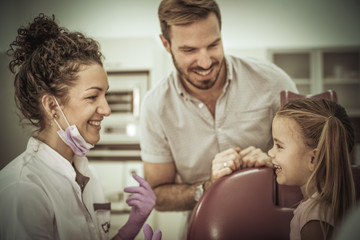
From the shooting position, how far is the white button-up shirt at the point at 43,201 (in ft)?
2.14

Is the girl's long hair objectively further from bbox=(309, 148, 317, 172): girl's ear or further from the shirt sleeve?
the shirt sleeve

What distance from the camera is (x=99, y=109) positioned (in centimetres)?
82

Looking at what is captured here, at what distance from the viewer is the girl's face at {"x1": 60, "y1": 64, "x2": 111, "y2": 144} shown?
796mm

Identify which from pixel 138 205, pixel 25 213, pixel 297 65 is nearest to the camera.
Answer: pixel 25 213

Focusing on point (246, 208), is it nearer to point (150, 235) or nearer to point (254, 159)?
point (254, 159)

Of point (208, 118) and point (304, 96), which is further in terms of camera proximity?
point (208, 118)

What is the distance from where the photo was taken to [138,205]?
896mm

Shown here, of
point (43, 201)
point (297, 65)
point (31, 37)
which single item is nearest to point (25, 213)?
point (43, 201)

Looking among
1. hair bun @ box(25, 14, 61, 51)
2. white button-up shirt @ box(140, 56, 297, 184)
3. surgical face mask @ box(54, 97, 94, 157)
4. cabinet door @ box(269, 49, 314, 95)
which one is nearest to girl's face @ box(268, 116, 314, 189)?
white button-up shirt @ box(140, 56, 297, 184)

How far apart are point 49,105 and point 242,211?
2.17 ft

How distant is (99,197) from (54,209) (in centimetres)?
26

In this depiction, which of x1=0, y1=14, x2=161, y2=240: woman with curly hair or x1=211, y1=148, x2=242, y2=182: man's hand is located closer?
x1=0, y1=14, x2=161, y2=240: woman with curly hair

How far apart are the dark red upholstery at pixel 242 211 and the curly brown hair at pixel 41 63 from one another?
1.78 ft

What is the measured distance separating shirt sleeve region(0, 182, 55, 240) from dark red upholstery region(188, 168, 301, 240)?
408 millimetres
